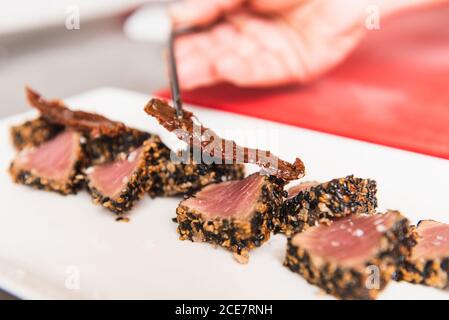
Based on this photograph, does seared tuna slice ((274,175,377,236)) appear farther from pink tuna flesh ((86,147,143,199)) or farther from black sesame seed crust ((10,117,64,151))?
black sesame seed crust ((10,117,64,151))

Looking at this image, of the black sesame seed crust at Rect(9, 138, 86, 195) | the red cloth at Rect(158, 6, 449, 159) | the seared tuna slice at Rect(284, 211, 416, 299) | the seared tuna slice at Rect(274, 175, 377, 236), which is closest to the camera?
the seared tuna slice at Rect(284, 211, 416, 299)

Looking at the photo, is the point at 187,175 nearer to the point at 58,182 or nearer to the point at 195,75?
the point at 58,182

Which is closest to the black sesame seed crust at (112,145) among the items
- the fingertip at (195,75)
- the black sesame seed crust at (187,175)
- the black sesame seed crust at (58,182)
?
the black sesame seed crust at (58,182)

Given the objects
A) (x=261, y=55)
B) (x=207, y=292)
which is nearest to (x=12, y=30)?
(x=261, y=55)

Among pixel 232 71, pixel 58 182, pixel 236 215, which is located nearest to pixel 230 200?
pixel 236 215

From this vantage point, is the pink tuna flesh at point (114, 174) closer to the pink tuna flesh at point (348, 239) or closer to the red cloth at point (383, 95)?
the pink tuna flesh at point (348, 239)

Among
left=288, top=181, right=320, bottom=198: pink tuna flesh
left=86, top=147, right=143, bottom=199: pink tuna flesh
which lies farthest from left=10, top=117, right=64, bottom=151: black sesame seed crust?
left=288, top=181, right=320, bottom=198: pink tuna flesh
